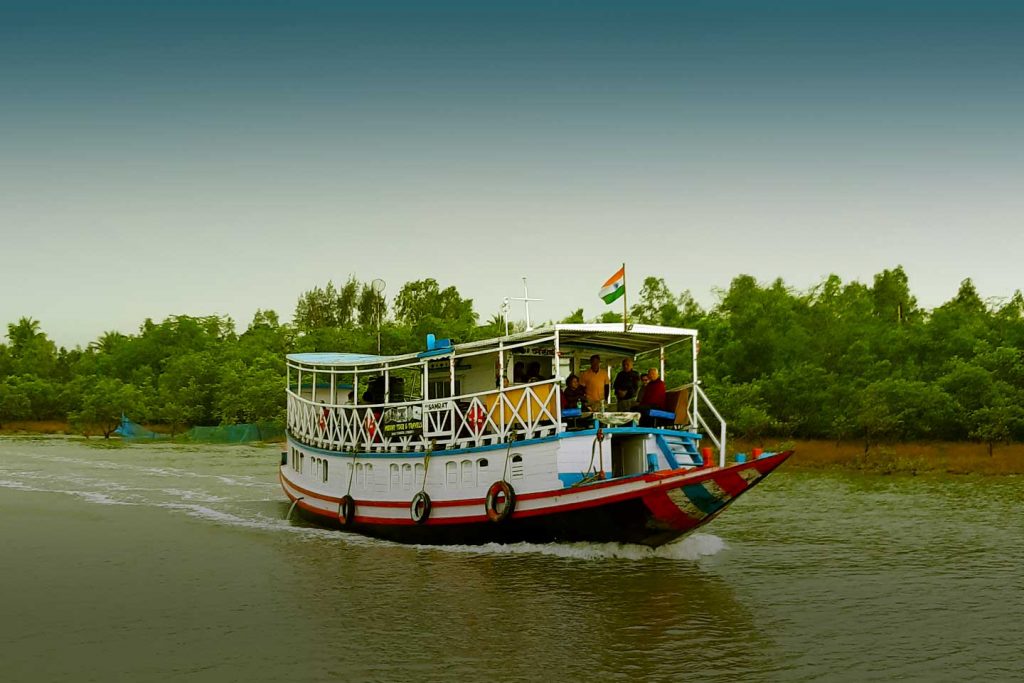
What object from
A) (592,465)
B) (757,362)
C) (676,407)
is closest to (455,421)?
(592,465)

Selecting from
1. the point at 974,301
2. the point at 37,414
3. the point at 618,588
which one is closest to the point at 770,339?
the point at 974,301

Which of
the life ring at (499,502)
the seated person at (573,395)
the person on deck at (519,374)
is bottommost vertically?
the life ring at (499,502)

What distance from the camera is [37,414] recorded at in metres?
107

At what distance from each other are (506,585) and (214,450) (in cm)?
5300

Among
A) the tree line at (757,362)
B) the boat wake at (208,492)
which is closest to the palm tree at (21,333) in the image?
the tree line at (757,362)

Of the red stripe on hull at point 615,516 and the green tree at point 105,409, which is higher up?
the green tree at point 105,409

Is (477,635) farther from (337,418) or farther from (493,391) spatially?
(337,418)

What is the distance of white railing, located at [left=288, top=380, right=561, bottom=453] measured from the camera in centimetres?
2267

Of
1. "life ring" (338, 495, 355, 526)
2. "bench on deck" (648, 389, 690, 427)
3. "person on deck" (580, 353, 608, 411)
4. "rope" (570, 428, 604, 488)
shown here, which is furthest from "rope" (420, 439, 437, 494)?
"bench on deck" (648, 389, 690, 427)

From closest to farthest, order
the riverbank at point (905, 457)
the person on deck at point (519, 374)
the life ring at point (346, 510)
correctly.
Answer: the person on deck at point (519, 374), the life ring at point (346, 510), the riverbank at point (905, 457)

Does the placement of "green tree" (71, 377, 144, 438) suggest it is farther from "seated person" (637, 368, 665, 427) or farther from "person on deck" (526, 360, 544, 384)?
"seated person" (637, 368, 665, 427)

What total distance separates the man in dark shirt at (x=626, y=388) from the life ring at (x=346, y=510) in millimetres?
8795

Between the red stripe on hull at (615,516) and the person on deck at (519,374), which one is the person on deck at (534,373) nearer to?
the person on deck at (519,374)

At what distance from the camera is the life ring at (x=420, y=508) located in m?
24.6
